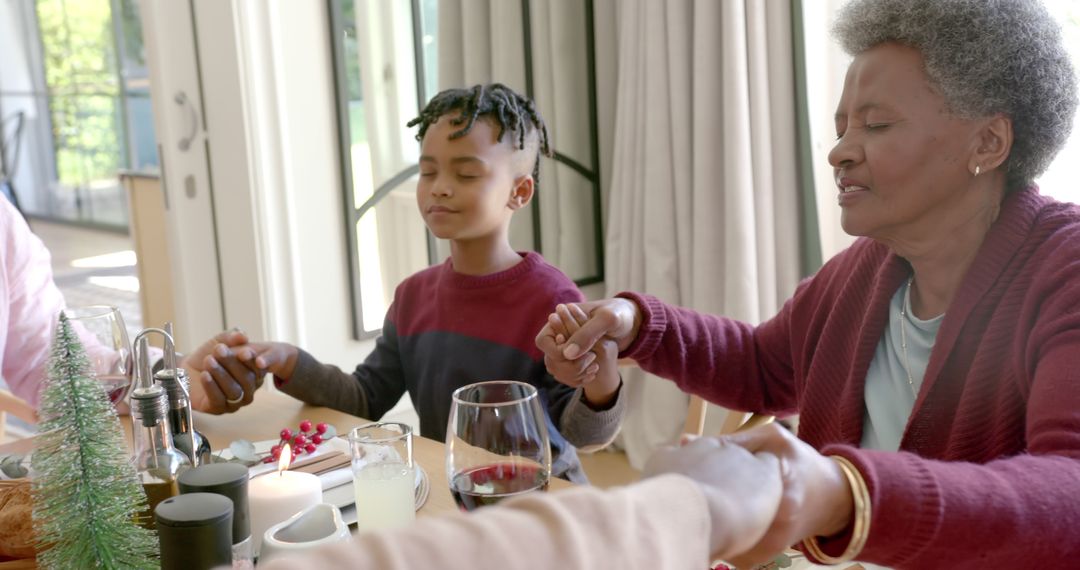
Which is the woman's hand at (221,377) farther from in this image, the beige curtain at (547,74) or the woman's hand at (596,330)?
the beige curtain at (547,74)

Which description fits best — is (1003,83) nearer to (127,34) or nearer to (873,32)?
(873,32)

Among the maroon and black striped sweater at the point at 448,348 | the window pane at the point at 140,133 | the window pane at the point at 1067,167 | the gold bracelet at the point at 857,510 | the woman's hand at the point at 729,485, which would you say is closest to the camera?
the woman's hand at the point at 729,485

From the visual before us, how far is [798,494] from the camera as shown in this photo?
0.70 meters

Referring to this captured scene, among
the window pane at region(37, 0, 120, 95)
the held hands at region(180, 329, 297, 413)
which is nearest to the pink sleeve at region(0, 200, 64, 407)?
the held hands at region(180, 329, 297, 413)

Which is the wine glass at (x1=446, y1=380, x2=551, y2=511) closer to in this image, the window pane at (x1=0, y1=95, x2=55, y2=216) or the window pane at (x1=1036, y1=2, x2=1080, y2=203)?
the window pane at (x1=1036, y1=2, x2=1080, y2=203)

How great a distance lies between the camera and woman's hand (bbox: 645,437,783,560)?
1.92 ft

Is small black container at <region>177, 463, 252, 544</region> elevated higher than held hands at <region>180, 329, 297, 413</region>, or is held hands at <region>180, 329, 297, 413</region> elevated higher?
small black container at <region>177, 463, 252, 544</region>

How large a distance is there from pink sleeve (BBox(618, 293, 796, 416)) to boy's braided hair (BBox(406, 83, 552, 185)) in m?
0.46

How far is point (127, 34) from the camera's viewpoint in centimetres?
716

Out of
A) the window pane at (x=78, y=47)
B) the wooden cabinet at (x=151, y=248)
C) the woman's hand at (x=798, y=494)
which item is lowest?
the wooden cabinet at (x=151, y=248)

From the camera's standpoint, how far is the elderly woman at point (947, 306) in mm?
827

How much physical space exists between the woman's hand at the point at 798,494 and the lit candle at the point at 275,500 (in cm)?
48

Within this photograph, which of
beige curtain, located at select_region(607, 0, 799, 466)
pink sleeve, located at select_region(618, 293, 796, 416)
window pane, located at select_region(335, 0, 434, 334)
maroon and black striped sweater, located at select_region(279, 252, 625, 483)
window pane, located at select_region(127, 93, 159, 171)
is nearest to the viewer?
pink sleeve, located at select_region(618, 293, 796, 416)

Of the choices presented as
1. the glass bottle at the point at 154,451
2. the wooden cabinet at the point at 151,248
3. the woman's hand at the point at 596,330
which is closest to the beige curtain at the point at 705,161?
the woman's hand at the point at 596,330
